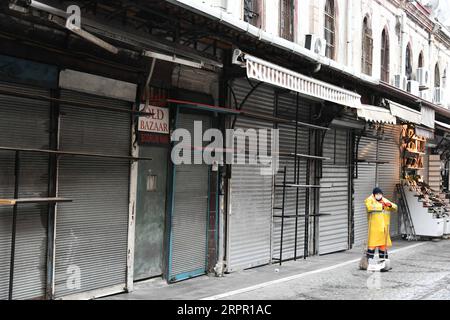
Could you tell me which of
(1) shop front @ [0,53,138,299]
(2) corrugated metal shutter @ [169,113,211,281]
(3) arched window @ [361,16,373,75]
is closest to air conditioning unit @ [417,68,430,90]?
(3) arched window @ [361,16,373,75]

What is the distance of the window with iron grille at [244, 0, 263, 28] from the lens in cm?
1202

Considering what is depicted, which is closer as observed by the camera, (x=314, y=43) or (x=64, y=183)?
(x=64, y=183)

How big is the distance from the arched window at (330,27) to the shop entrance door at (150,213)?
9072 millimetres

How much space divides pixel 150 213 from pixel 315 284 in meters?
3.03

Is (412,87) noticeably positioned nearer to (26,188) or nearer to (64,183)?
(64,183)

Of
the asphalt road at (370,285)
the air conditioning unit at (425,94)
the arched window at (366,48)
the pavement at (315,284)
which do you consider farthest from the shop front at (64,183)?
the air conditioning unit at (425,94)

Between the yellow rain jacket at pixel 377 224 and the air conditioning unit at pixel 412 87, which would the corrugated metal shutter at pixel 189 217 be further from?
the air conditioning unit at pixel 412 87

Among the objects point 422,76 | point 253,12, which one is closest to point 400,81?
point 422,76

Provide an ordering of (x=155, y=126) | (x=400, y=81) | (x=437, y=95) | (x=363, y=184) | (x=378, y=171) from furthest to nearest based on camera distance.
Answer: (x=437, y=95) → (x=400, y=81) → (x=378, y=171) → (x=363, y=184) → (x=155, y=126)

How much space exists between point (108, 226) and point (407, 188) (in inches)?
454

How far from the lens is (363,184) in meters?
14.4

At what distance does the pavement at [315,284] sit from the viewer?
7659 millimetres
